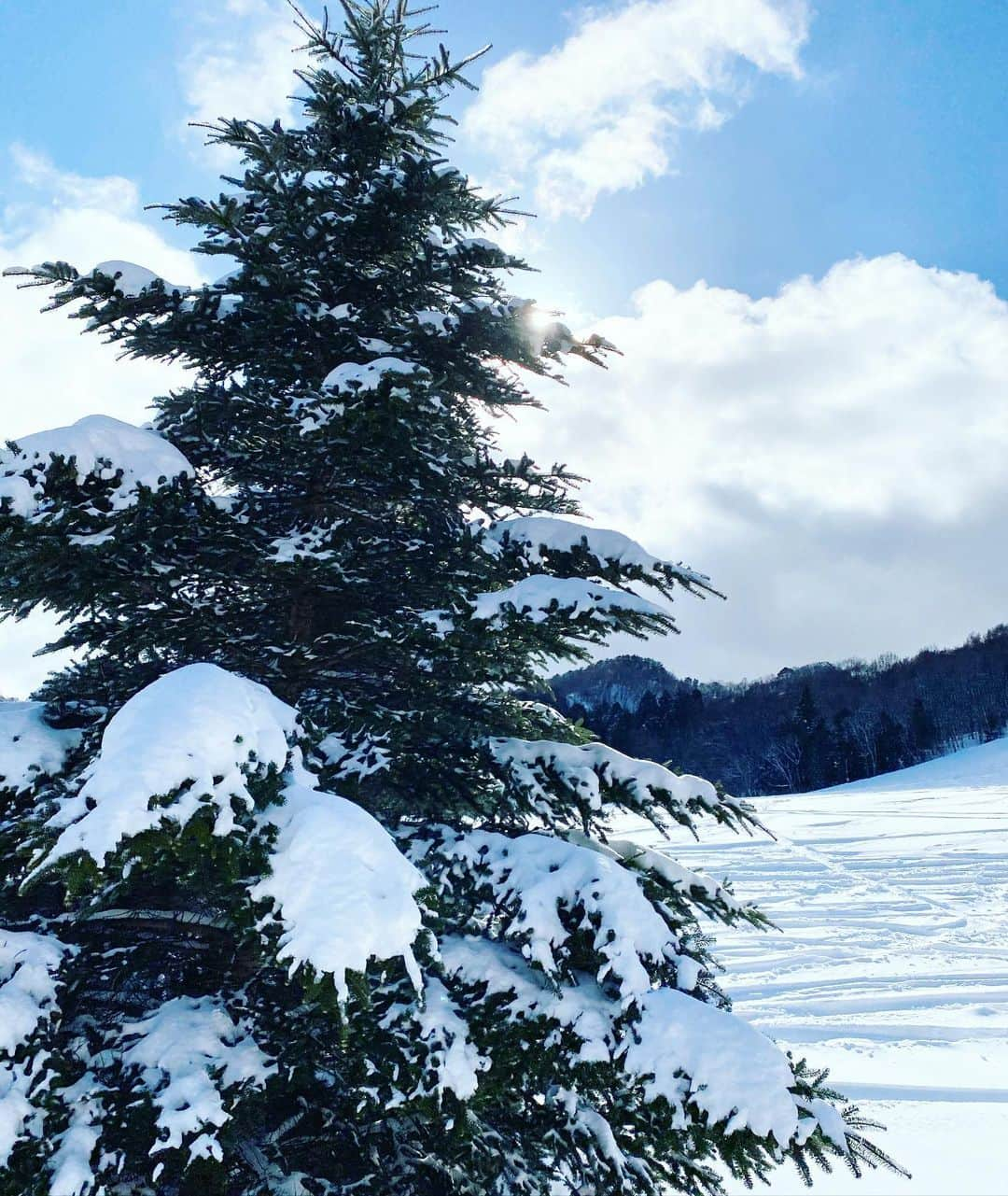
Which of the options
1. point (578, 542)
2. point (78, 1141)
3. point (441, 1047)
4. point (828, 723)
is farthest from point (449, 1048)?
point (828, 723)

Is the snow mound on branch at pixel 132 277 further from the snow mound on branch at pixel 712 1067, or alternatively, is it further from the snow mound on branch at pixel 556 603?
the snow mound on branch at pixel 712 1067

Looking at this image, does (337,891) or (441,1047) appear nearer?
(337,891)

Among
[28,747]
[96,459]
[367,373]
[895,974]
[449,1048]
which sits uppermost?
[367,373]

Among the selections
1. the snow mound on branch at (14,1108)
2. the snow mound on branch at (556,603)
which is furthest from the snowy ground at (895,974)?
the snow mound on branch at (14,1108)

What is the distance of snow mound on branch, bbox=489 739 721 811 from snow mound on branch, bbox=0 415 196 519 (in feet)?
7.28

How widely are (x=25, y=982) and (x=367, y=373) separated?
294cm

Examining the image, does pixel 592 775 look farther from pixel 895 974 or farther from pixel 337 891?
pixel 895 974

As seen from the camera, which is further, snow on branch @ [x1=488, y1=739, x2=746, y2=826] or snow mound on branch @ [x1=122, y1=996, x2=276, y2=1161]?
snow on branch @ [x1=488, y1=739, x2=746, y2=826]

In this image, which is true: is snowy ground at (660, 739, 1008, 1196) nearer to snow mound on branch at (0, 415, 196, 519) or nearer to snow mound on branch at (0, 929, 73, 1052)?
snow mound on branch at (0, 929, 73, 1052)

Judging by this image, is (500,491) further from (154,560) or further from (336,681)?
Answer: (154,560)

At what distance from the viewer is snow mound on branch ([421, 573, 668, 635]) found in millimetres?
3672

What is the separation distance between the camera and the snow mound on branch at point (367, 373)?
3754mm

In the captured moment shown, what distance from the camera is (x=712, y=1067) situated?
111 inches

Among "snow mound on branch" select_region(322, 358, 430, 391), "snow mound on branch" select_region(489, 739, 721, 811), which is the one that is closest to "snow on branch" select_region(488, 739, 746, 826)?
"snow mound on branch" select_region(489, 739, 721, 811)
